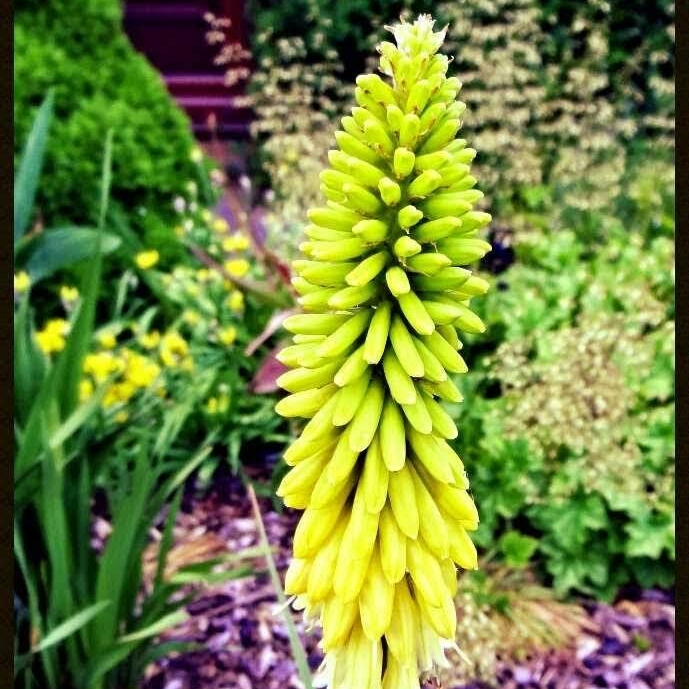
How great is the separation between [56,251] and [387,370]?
2512mm

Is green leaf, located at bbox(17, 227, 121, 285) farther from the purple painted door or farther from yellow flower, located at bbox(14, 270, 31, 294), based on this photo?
the purple painted door

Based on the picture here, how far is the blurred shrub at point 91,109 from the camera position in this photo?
16.1 ft

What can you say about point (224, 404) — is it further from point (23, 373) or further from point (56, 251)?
point (23, 373)

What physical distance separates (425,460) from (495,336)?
2520 millimetres

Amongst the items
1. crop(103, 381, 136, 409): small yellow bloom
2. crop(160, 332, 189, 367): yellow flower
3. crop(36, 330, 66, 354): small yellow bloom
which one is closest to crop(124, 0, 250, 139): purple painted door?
crop(160, 332, 189, 367): yellow flower

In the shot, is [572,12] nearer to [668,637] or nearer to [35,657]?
[668,637]

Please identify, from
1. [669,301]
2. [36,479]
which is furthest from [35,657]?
[669,301]

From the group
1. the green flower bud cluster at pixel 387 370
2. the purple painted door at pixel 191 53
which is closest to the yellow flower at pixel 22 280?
the green flower bud cluster at pixel 387 370

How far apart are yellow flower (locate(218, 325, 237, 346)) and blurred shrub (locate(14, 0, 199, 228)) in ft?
4.38

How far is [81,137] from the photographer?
16.3ft

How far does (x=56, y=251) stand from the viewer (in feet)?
11.3

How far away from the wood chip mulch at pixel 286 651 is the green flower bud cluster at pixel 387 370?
1561mm

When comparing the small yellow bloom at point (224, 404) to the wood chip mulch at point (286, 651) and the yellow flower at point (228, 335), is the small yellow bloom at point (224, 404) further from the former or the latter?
the wood chip mulch at point (286, 651)

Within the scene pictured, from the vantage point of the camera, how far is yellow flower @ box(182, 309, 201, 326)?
13.1ft
